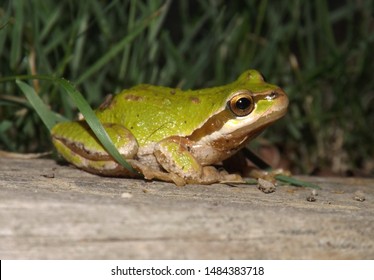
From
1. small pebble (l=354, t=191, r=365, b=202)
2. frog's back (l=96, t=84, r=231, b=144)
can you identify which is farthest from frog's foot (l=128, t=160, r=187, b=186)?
small pebble (l=354, t=191, r=365, b=202)

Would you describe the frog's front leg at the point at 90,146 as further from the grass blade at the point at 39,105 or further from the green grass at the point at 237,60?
the green grass at the point at 237,60

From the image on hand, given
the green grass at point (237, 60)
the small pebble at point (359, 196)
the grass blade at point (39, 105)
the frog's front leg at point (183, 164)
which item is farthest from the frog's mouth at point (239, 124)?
the green grass at point (237, 60)

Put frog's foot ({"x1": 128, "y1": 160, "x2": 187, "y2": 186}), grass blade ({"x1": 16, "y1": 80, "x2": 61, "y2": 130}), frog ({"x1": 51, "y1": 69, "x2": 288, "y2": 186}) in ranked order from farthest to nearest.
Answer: grass blade ({"x1": 16, "y1": 80, "x2": 61, "y2": 130})
frog ({"x1": 51, "y1": 69, "x2": 288, "y2": 186})
frog's foot ({"x1": 128, "y1": 160, "x2": 187, "y2": 186})

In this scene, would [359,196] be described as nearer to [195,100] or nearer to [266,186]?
[266,186]

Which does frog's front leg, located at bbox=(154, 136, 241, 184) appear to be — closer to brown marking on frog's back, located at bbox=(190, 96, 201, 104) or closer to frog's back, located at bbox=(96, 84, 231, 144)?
frog's back, located at bbox=(96, 84, 231, 144)

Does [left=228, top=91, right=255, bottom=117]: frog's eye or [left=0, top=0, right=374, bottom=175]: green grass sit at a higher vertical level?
[left=0, top=0, right=374, bottom=175]: green grass

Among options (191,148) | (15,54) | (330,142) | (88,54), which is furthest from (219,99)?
(330,142)
